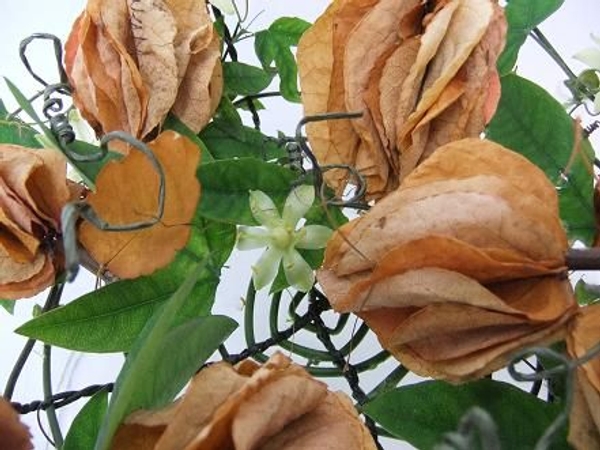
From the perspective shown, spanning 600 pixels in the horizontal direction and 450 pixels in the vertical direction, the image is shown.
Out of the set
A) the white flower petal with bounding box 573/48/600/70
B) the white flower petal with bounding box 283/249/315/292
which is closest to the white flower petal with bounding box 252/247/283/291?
the white flower petal with bounding box 283/249/315/292

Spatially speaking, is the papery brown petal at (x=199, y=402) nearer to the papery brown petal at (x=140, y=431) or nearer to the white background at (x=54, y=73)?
the papery brown petal at (x=140, y=431)

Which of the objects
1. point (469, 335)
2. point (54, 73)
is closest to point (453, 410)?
point (469, 335)

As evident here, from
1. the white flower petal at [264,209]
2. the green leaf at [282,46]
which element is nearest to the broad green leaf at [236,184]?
the white flower petal at [264,209]

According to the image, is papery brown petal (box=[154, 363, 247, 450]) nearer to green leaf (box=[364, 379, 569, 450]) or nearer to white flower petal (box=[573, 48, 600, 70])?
green leaf (box=[364, 379, 569, 450])

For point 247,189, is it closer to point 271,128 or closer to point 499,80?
point 499,80

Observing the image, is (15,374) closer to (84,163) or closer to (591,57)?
(84,163)

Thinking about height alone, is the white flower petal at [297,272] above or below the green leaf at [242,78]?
below
